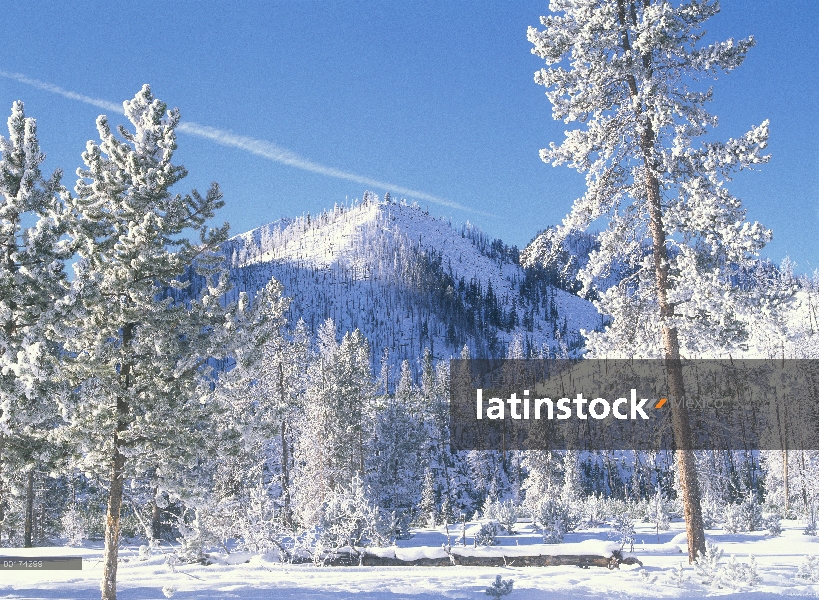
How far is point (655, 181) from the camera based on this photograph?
12.8 m

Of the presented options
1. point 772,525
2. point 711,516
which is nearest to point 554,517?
point 711,516

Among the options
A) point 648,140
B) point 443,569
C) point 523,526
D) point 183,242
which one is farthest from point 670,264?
point 523,526

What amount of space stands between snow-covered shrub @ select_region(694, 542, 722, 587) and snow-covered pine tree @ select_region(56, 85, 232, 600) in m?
9.86

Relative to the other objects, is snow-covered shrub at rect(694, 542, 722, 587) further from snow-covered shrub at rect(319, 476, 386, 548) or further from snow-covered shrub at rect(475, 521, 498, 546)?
snow-covered shrub at rect(475, 521, 498, 546)

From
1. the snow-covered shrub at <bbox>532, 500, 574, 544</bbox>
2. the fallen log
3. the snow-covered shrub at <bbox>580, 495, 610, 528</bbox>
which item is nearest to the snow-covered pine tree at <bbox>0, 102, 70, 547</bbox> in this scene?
the fallen log

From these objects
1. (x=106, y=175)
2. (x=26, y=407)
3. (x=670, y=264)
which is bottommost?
(x=26, y=407)

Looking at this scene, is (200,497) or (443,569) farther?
(443,569)

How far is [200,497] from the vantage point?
1049cm

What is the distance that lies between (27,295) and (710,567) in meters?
13.4

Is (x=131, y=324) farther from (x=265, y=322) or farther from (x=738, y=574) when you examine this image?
(x=738, y=574)

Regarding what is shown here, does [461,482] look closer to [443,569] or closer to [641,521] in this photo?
[641,521]

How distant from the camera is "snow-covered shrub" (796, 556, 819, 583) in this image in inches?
429

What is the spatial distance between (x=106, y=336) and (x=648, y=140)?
1188cm

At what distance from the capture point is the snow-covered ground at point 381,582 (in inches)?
412
